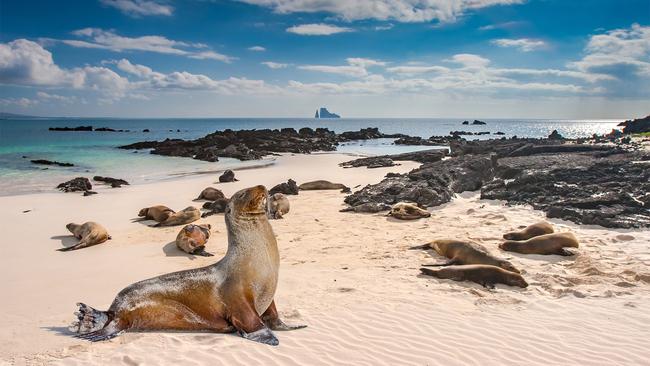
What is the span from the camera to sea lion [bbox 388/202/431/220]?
11656 millimetres

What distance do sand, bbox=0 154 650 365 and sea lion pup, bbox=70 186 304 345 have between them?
164 millimetres

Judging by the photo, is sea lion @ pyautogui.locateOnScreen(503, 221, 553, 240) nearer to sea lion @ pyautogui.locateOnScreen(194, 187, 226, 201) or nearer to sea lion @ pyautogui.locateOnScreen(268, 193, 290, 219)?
sea lion @ pyautogui.locateOnScreen(268, 193, 290, 219)

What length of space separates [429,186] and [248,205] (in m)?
10.1

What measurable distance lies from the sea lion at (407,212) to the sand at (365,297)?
31cm

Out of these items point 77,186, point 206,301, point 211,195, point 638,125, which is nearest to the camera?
point 206,301

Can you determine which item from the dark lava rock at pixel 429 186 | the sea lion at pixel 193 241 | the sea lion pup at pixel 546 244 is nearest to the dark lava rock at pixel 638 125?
the dark lava rock at pixel 429 186

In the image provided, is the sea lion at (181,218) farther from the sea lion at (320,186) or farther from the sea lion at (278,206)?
the sea lion at (320,186)

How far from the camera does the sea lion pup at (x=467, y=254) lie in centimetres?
754

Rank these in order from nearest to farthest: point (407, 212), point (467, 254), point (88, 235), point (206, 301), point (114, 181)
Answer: point (206, 301) → point (467, 254) → point (88, 235) → point (407, 212) → point (114, 181)

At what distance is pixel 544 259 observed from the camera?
825 centimetres

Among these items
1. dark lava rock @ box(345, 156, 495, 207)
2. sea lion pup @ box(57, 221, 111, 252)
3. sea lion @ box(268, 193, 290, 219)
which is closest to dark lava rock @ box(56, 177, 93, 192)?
sea lion pup @ box(57, 221, 111, 252)

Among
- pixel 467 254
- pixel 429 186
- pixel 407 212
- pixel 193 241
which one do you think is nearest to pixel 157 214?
pixel 193 241

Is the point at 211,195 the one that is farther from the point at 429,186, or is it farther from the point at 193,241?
the point at 429,186

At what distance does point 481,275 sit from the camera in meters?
6.99
